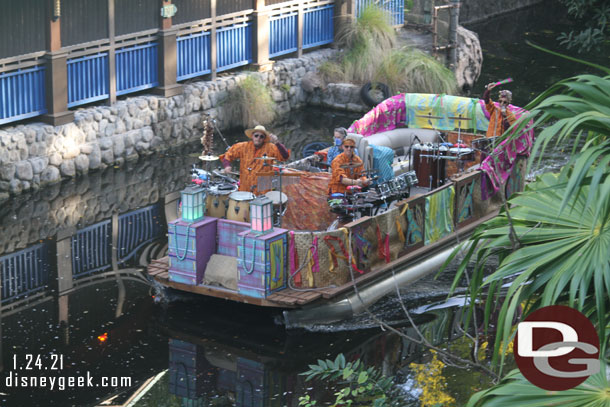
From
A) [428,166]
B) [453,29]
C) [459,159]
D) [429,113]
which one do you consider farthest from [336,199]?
[453,29]

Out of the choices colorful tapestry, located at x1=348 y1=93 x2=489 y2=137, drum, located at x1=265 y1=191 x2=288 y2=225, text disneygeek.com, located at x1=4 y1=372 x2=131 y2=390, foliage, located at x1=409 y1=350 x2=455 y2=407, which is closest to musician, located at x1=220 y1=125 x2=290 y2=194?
drum, located at x1=265 y1=191 x2=288 y2=225

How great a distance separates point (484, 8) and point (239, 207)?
27.0 metres

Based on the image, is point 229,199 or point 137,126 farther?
A: point 137,126

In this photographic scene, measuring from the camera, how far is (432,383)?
10.9m

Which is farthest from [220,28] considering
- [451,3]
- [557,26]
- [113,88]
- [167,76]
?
[557,26]

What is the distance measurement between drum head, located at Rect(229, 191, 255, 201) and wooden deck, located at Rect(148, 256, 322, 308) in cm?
106

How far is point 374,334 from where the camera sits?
12.2 meters

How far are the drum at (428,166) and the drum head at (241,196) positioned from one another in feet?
10.9

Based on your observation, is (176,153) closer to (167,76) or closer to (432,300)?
(167,76)

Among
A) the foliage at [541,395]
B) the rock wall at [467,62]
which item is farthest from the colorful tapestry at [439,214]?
the rock wall at [467,62]

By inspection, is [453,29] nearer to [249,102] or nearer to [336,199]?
[249,102]

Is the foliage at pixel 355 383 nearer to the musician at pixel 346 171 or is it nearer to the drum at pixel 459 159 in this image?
the musician at pixel 346 171

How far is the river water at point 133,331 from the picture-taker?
10.7m

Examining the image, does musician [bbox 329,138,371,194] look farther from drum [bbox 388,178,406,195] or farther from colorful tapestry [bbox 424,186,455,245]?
colorful tapestry [bbox 424,186,455,245]
